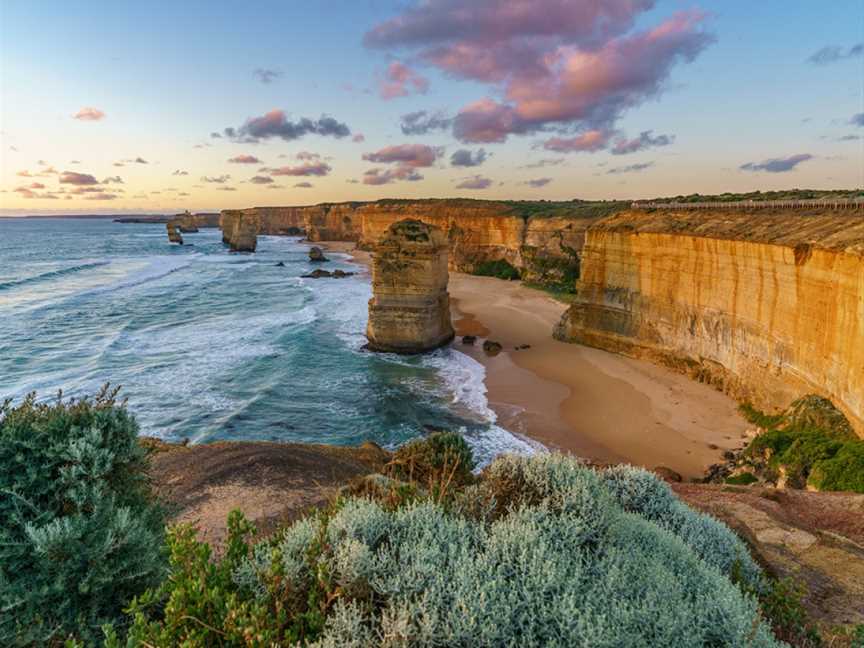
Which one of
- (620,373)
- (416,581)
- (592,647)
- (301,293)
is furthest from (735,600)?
(301,293)

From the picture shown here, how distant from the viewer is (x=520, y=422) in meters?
20.2

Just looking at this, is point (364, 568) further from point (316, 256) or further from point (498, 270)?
point (316, 256)

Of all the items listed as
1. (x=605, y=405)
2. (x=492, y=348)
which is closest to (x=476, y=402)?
(x=605, y=405)

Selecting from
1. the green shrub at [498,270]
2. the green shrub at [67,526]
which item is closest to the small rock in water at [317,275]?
the green shrub at [498,270]

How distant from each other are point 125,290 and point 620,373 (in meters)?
46.6

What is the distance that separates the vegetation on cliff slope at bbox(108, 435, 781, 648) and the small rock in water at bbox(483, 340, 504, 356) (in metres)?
25.2

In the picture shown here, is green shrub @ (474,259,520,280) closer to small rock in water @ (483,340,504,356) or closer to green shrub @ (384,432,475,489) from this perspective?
small rock in water @ (483,340,504,356)

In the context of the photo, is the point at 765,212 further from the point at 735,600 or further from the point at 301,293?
the point at 301,293

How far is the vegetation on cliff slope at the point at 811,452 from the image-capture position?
12.2 meters

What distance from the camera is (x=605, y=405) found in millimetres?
21844

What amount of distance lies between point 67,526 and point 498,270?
6049 centimetres

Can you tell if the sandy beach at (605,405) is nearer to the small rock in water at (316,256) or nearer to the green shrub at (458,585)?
the green shrub at (458,585)

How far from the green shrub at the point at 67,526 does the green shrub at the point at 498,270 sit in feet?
188

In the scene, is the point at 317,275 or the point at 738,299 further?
the point at 317,275
